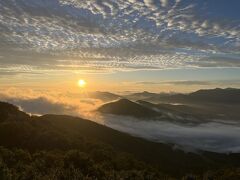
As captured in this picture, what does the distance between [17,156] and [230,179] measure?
3847 centimetres

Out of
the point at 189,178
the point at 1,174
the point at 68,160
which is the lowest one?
the point at 68,160

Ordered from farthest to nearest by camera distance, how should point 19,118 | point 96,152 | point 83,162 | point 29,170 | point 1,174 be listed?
point 19,118 < point 96,152 < point 83,162 < point 29,170 < point 1,174

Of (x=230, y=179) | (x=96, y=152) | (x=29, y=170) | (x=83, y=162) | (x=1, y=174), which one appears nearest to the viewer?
(x=1, y=174)

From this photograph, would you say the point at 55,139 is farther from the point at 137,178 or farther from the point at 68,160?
the point at 137,178

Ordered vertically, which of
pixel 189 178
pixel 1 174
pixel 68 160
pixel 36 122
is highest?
pixel 1 174

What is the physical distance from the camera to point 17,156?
66625 millimetres

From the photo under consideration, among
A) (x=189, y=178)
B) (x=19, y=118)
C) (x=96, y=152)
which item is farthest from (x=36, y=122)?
(x=189, y=178)

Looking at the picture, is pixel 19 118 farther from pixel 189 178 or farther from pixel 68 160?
pixel 189 178

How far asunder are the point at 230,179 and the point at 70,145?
318 ft

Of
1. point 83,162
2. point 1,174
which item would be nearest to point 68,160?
point 83,162

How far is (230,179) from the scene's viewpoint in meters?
48.0

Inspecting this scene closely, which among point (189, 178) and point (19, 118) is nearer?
point (189, 178)

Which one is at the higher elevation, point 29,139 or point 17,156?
point 17,156

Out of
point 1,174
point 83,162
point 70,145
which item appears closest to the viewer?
point 1,174
